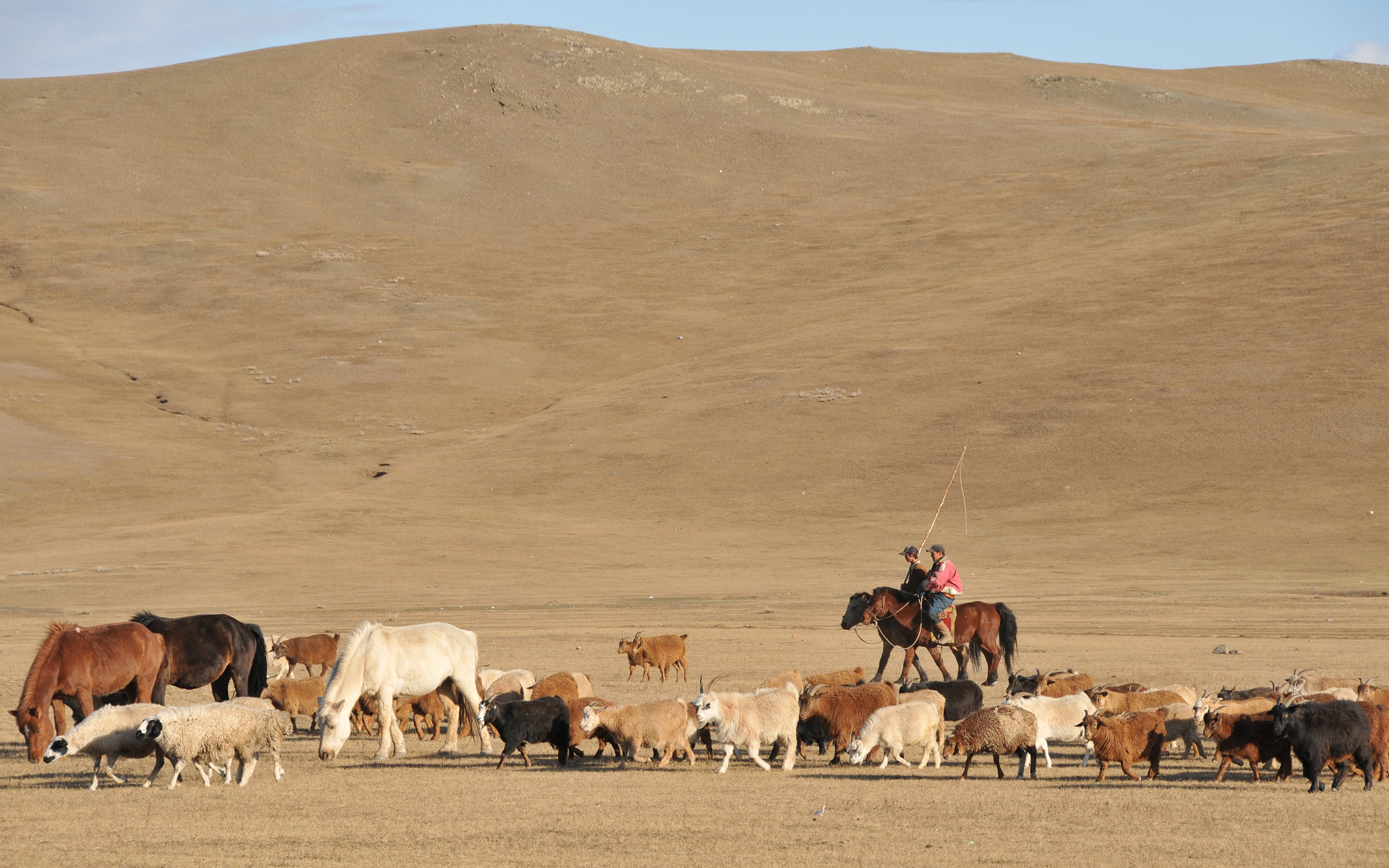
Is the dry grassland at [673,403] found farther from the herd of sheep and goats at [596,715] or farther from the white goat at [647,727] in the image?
the herd of sheep and goats at [596,715]

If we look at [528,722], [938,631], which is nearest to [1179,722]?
[528,722]

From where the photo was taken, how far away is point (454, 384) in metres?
64.6

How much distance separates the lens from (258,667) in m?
17.2

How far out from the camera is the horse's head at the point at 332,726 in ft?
45.3

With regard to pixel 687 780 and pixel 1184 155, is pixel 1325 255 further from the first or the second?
pixel 687 780

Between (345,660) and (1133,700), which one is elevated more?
(345,660)

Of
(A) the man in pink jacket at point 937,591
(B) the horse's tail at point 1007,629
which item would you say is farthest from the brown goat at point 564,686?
(B) the horse's tail at point 1007,629

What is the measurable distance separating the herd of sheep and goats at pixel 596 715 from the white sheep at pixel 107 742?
2 cm

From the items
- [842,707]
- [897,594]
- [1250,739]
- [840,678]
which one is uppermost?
[897,594]

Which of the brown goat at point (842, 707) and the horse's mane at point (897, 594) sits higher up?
the horse's mane at point (897, 594)

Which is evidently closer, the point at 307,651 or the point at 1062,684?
the point at 1062,684

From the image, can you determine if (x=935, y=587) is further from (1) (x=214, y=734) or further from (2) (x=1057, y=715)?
(1) (x=214, y=734)

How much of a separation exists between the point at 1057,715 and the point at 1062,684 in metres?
2.72

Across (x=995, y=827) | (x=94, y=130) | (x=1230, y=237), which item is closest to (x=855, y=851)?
(x=995, y=827)
